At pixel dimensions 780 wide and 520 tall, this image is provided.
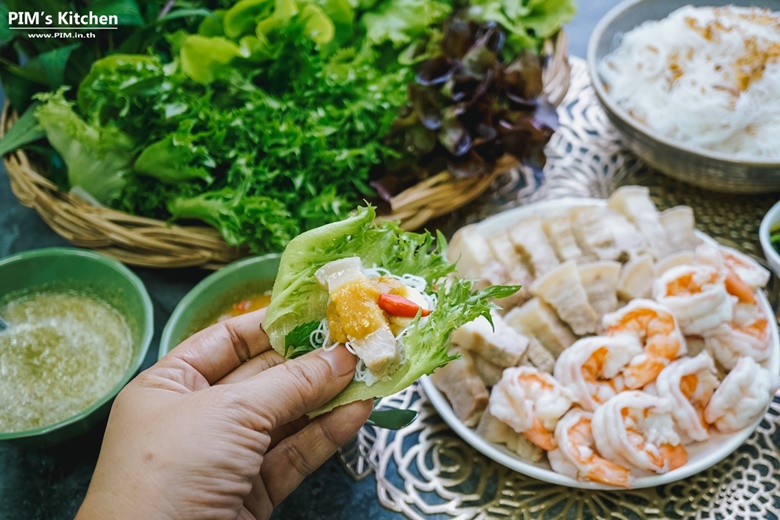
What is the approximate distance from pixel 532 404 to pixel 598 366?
0.88 feet

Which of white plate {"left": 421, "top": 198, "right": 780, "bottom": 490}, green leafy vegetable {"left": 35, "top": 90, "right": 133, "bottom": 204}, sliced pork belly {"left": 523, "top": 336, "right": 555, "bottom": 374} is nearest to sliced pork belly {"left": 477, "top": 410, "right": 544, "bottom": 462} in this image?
white plate {"left": 421, "top": 198, "right": 780, "bottom": 490}

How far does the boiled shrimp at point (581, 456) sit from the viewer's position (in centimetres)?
189

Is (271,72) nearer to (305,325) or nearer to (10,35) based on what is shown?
(10,35)

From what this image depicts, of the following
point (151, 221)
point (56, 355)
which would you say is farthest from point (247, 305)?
point (56, 355)

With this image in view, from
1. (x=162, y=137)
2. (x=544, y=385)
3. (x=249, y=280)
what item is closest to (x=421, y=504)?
(x=544, y=385)

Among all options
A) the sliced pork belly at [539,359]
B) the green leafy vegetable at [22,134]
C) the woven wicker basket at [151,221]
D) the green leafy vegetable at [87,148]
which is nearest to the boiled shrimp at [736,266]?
the sliced pork belly at [539,359]

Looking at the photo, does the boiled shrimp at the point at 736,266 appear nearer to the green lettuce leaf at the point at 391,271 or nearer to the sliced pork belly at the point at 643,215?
the sliced pork belly at the point at 643,215

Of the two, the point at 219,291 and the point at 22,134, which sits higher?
the point at 22,134

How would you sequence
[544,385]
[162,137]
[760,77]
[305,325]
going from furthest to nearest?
[760,77]
[162,137]
[544,385]
[305,325]

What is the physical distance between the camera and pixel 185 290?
2613mm

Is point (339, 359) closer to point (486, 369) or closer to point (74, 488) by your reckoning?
point (486, 369)

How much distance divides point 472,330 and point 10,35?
2162 millimetres

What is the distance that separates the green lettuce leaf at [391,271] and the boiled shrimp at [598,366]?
0.58m

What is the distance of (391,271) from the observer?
1.75m
